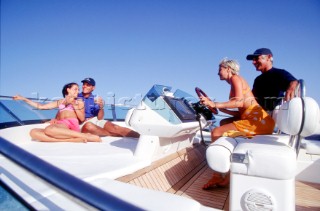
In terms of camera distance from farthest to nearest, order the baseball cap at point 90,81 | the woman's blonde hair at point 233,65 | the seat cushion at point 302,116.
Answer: the baseball cap at point 90,81, the woman's blonde hair at point 233,65, the seat cushion at point 302,116

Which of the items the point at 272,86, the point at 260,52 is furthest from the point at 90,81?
the point at 272,86

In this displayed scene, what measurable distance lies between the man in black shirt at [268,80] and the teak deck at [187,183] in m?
1.09

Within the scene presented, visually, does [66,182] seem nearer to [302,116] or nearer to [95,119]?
[302,116]

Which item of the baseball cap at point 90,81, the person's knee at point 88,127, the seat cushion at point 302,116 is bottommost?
the person's knee at point 88,127

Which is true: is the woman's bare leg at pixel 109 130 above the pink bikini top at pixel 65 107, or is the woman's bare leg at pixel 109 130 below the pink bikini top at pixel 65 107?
below

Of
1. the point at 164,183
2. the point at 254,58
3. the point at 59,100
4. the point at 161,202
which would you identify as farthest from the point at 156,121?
the point at 59,100

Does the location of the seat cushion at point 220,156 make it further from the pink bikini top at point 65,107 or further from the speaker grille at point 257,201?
the pink bikini top at point 65,107

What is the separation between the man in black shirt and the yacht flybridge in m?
0.71

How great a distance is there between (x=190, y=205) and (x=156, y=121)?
1117mm

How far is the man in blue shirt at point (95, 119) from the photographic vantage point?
350cm

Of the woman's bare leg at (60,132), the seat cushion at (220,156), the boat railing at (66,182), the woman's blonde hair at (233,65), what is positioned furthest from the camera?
the woman's bare leg at (60,132)

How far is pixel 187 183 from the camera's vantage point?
2287 mm

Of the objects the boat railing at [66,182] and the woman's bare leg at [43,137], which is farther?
the woman's bare leg at [43,137]

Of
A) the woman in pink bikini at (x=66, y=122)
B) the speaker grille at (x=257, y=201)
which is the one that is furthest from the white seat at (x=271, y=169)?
the woman in pink bikini at (x=66, y=122)
